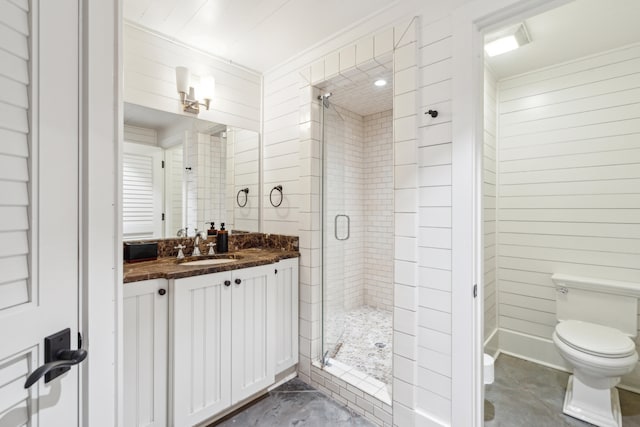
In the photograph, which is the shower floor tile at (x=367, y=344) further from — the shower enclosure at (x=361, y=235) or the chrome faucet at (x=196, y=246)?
the chrome faucet at (x=196, y=246)

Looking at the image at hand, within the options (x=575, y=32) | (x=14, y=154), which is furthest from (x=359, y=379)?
(x=575, y=32)

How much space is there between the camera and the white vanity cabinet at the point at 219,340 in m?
1.52

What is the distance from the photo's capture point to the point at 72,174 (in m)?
0.75

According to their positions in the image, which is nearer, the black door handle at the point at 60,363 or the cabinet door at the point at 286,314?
the black door handle at the point at 60,363

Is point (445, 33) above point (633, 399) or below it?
above

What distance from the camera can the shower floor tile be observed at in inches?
84.7

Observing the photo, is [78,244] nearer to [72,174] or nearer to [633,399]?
[72,174]

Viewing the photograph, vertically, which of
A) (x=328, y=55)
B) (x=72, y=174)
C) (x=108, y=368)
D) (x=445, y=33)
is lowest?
(x=108, y=368)

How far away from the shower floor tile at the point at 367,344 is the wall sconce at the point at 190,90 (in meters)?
2.24

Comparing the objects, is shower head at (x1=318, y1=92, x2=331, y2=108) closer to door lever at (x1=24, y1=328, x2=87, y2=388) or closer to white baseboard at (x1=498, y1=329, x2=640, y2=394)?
door lever at (x1=24, y1=328, x2=87, y2=388)

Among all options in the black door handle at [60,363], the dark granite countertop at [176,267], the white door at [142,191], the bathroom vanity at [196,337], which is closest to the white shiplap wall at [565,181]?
the dark granite countertop at [176,267]

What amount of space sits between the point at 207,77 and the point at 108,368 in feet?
6.41

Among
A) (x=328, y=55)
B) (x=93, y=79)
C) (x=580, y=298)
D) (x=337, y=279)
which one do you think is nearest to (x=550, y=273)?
(x=580, y=298)

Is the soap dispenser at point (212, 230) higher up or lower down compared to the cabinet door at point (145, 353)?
higher up
